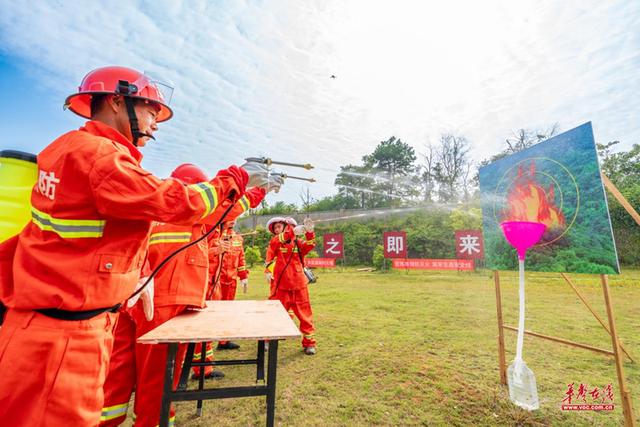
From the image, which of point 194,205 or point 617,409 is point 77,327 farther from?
point 617,409

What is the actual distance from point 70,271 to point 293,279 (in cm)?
428

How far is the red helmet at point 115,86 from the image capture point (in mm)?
1724

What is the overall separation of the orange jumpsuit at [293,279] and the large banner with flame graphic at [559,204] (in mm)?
3024

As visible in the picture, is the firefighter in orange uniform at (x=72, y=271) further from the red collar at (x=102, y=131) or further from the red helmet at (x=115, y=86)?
the red helmet at (x=115, y=86)

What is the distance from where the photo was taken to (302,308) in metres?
5.33

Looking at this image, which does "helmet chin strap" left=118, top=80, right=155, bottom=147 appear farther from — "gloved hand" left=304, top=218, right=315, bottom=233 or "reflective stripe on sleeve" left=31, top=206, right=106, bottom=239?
"gloved hand" left=304, top=218, right=315, bottom=233

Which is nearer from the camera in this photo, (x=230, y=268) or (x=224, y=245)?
(x=224, y=245)

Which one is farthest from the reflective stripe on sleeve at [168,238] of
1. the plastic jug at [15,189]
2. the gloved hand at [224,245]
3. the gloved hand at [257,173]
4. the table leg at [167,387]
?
the gloved hand at [224,245]

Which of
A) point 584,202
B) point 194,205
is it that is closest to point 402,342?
point 584,202

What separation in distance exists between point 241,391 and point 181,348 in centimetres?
65

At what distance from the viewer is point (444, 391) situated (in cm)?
363

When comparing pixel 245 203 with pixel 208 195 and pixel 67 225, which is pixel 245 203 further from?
pixel 67 225

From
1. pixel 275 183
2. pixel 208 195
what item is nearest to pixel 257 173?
pixel 275 183

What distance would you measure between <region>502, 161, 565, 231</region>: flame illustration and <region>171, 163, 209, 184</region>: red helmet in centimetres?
369
